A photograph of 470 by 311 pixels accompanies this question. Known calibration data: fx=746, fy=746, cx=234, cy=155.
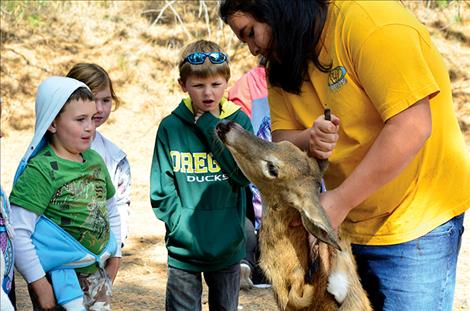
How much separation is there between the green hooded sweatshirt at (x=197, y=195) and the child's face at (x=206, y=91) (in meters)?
0.06

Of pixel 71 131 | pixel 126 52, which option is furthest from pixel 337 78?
pixel 126 52

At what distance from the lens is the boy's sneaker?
5941mm

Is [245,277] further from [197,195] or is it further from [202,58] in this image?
[202,58]

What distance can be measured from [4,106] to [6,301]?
8764 mm

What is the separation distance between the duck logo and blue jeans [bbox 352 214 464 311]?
Answer: 2.13ft

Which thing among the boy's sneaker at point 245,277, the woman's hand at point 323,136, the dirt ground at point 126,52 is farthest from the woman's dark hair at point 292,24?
the dirt ground at point 126,52

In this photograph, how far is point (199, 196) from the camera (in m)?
4.27

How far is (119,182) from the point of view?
4637 mm

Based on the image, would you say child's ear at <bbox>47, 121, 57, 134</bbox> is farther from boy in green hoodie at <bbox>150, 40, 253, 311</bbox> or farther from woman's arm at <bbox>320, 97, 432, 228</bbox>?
woman's arm at <bbox>320, 97, 432, 228</bbox>

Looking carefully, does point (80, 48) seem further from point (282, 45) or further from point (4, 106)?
point (282, 45)

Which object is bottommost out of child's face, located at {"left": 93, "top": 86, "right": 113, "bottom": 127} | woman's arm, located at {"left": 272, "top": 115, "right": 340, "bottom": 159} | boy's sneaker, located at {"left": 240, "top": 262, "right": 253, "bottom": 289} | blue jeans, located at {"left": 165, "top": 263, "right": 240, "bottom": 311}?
boy's sneaker, located at {"left": 240, "top": 262, "right": 253, "bottom": 289}

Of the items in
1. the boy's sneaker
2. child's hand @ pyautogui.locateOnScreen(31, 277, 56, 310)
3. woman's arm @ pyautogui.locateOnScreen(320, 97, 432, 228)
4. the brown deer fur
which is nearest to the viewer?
woman's arm @ pyautogui.locateOnScreen(320, 97, 432, 228)

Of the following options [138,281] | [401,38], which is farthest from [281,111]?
[138,281]

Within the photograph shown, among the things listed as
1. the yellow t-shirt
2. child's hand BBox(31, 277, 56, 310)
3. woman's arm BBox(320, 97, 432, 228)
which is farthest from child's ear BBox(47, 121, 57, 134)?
woman's arm BBox(320, 97, 432, 228)
